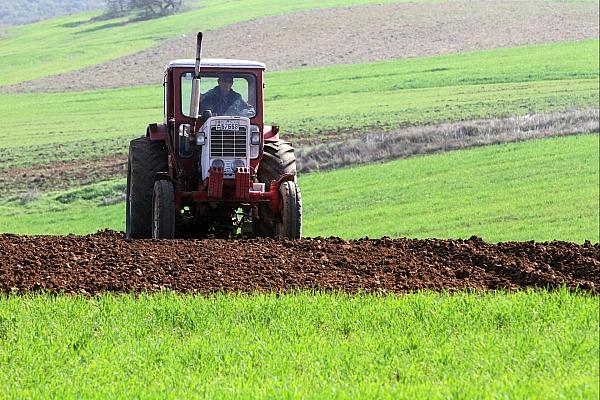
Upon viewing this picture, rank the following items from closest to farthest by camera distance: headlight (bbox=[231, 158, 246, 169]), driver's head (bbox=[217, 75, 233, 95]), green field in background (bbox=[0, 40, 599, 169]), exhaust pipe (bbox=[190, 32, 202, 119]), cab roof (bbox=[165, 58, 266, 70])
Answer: exhaust pipe (bbox=[190, 32, 202, 119]) → headlight (bbox=[231, 158, 246, 169]) → cab roof (bbox=[165, 58, 266, 70]) → driver's head (bbox=[217, 75, 233, 95]) → green field in background (bbox=[0, 40, 599, 169])

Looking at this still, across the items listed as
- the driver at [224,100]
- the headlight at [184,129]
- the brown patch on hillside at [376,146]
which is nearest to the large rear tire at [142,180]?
the headlight at [184,129]

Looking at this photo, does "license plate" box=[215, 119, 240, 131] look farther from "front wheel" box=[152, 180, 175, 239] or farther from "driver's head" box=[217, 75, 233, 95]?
"front wheel" box=[152, 180, 175, 239]

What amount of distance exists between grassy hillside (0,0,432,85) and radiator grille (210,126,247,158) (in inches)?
1087

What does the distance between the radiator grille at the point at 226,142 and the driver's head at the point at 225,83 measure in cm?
61

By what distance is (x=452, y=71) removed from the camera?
44.4 m

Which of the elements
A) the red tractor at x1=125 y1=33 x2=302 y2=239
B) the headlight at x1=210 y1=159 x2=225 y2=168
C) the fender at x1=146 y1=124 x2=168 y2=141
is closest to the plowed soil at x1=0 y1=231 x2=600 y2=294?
the red tractor at x1=125 y1=33 x2=302 y2=239

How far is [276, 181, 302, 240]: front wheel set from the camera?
13016mm

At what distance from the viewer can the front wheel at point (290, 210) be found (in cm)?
1302

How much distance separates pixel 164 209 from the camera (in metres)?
12.9

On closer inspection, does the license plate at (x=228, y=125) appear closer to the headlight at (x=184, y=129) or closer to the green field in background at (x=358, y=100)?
the headlight at (x=184, y=129)

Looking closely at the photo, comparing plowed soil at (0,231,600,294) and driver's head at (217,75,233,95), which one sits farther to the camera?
driver's head at (217,75,233,95)

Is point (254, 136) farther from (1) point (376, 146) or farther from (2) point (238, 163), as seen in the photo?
(1) point (376, 146)

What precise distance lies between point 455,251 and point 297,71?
114 feet

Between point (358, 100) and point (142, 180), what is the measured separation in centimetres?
2555
